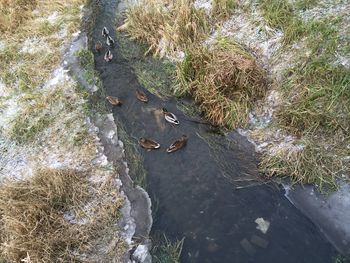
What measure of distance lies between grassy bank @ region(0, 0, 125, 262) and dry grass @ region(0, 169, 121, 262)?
0.6 inches

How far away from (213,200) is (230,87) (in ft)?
7.86

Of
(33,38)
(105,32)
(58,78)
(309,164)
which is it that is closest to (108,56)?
(105,32)

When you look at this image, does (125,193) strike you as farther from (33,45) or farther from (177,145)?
(33,45)

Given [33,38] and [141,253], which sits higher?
[33,38]

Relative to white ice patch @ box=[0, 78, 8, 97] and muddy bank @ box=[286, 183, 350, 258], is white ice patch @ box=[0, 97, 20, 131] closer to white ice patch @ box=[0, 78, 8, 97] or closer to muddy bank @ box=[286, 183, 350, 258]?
white ice patch @ box=[0, 78, 8, 97]

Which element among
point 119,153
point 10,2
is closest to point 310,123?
point 119,153

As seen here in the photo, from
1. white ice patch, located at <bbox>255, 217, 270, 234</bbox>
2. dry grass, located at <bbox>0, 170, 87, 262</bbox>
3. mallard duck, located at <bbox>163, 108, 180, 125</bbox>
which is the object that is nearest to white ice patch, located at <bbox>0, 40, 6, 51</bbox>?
dry grass, located at <bbox>0, 170, 87, 262</bbox>

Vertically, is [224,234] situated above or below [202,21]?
below

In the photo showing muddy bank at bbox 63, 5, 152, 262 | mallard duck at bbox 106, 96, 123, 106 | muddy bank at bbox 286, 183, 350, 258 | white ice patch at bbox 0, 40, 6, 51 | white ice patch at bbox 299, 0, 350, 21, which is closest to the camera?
muddy bank at bbox 286, 183, 350, 258

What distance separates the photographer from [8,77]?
380 inches

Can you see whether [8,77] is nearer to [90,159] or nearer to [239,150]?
[90,159]

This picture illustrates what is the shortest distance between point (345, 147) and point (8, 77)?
788 cm

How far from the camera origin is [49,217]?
6293 mm

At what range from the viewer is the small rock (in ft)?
19.7
